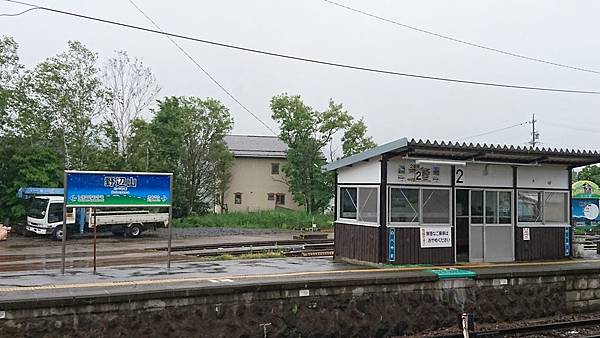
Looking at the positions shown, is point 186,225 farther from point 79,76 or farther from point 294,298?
point 294,298

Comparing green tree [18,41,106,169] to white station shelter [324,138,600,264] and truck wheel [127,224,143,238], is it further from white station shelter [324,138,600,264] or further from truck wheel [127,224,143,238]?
white station shelter [324,138,600,264]

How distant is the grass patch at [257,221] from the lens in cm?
3709

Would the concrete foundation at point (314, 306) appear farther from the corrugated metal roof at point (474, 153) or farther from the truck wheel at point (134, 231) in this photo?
the truck wheel at point (134, 231)

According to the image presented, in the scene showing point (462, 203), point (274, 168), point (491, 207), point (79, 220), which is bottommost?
point (79, 220)

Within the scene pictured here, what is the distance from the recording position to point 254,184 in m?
46.5

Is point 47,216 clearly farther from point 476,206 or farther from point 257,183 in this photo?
point 476,206

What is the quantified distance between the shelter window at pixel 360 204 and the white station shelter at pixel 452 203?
0.08 ft

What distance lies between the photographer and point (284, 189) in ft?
155

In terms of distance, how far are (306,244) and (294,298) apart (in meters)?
13.9

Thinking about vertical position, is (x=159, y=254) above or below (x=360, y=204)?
below

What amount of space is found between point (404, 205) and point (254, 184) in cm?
3207

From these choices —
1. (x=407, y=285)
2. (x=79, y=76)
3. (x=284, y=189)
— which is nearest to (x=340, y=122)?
(x=284, y=189)

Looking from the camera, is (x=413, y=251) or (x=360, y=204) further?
(x=360, y=204)

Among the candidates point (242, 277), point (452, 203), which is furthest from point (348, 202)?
point (242, 277)
